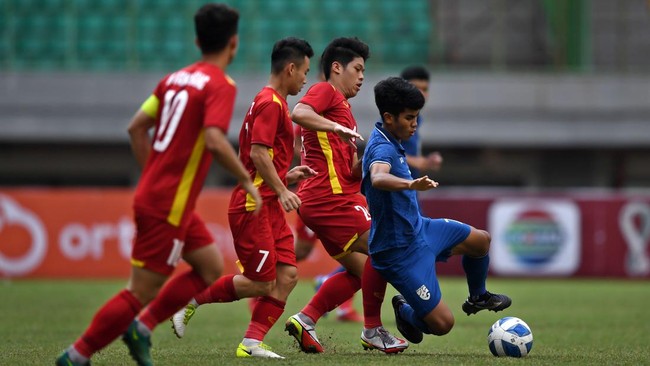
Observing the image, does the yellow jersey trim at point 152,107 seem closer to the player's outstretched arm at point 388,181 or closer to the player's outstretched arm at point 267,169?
the player's outstretched arm at point 267,169

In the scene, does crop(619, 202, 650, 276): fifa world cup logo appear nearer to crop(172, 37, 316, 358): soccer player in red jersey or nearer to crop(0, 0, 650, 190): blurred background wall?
crop(0, 0, 650, 190): blurred background wall

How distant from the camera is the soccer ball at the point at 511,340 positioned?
692cm

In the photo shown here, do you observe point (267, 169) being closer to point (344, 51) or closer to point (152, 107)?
point (152, 107)

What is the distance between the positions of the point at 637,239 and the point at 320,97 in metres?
12.0

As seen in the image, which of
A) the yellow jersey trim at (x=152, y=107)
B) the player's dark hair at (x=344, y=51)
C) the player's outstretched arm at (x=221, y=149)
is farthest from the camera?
the player's dark hair at (x=344, y=51)

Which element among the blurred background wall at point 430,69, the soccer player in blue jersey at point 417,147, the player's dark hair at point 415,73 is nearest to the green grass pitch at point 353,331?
the soccer player in blue jersey at point 417,147

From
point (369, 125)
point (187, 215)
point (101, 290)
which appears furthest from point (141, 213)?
point (369, 125)

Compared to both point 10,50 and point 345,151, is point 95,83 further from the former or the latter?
point 345,151

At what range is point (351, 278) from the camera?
769cm

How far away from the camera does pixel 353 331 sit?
9344mm

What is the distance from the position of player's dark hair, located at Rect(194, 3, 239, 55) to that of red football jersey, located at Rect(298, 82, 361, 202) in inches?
79.6

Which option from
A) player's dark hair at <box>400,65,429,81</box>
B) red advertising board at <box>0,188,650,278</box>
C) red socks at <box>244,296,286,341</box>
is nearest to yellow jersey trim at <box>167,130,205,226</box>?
red socks at <box>244,296,286,341</box>

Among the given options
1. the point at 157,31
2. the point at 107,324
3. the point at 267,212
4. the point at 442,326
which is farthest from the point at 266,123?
the point at 157,31

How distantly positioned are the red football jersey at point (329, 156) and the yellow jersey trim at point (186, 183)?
2158 millimetres
